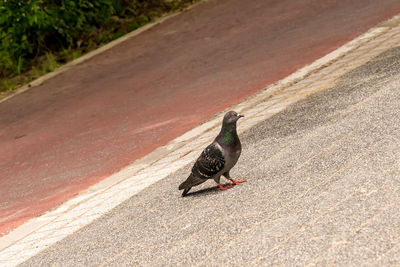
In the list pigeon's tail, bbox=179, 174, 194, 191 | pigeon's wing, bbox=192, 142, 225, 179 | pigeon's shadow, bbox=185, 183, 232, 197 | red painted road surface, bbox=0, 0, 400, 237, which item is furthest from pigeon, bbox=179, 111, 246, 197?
red painted road surface, bbox=0, 0, 400, 237

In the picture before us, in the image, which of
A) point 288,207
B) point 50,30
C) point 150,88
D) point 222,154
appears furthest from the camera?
point 50,30

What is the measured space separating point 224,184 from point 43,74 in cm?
948

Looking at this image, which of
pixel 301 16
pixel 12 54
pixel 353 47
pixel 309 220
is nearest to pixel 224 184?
pixel 309 220

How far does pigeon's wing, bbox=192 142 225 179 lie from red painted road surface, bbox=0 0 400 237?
2363mm

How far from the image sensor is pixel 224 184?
5.83 metres

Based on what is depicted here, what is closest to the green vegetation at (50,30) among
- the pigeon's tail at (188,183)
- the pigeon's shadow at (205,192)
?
the pigeon's shadow at (205,192)

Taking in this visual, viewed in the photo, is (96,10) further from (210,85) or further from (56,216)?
(56,216)

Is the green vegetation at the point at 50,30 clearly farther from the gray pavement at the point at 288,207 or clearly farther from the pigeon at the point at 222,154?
the pigeon at the point at 222,154

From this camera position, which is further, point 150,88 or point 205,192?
point 150,88

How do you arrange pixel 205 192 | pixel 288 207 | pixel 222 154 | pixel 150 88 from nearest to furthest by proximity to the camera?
pixel 288 207, pixel 222 154, pixel 205 192, pixel 150 88

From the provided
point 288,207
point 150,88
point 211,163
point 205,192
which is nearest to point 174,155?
point 205,192

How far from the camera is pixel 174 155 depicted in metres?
7.26

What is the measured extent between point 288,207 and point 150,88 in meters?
6.85

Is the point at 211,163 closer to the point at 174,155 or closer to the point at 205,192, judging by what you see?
the point at 205,192
